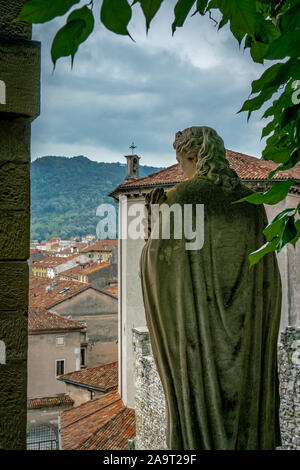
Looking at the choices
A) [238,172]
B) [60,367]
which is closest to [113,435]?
[238,172]

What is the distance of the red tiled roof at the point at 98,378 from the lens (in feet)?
68.2

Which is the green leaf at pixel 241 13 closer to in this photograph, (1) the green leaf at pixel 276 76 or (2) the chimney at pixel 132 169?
(1) the green leaf at pixel 276 76

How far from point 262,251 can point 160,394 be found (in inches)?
387

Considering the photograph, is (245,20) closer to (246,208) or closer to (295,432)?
(246,208)

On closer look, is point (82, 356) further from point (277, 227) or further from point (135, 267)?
point (277, 227)

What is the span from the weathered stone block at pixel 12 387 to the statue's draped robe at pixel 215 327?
0.67 metres

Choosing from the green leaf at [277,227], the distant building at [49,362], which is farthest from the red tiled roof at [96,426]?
the green leaf at [277,227]

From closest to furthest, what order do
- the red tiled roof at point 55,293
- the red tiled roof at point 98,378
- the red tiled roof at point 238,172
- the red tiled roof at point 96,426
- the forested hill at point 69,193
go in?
the red tiled roof at point 96,426 < the red tiled roof at point 238,172 < the red tiled roof at point 98,378 < the red tiled roof at point 55,293 < the forested hill at point 69,193

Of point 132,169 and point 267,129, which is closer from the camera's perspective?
point 267,129

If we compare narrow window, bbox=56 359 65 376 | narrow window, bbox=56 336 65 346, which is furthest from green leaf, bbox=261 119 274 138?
narrow window, bbox=56 359 65 376

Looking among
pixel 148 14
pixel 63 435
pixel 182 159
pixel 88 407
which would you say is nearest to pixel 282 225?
pixel 182 159

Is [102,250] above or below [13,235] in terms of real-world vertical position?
above

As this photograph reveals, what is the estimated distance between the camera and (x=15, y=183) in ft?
6.45

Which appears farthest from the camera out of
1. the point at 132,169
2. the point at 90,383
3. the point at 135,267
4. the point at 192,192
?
the point at 132,169
